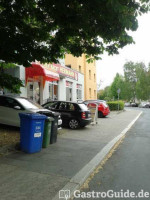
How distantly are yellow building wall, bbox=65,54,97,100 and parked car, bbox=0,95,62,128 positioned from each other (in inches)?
704

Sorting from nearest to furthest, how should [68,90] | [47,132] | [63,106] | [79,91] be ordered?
[47,132] < [63,106] < [68,90] < [79,91]

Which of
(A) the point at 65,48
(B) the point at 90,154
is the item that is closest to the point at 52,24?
(A) the point at 65,48

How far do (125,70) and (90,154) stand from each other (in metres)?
62.2

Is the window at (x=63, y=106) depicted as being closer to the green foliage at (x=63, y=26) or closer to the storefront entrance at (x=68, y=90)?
the green foliage at (x=63, y=26)

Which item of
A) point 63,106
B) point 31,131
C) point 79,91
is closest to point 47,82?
point 63,106

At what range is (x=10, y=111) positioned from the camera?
9.30m

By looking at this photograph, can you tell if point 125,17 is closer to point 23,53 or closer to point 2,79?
point 23,53

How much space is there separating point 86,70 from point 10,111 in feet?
70.0

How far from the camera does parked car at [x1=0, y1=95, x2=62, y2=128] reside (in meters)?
9.16

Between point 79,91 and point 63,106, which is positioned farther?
point 79,91

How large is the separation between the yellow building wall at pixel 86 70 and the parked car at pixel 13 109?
704 inches

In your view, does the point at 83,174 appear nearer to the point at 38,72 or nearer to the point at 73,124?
the point at 73,124

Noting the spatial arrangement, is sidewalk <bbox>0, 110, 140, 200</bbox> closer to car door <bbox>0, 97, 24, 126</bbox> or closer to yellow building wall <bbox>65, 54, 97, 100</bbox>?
car door <bbox>0, 97, 24, 126</bbox>

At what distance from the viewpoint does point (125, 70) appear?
6538cm
